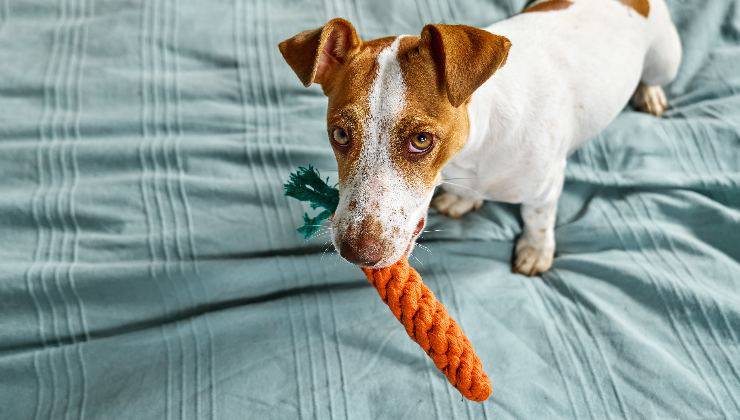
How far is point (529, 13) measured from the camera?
212cm

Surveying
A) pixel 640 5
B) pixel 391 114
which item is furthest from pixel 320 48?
pixel 640 5

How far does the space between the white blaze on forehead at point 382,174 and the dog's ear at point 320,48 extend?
11 centimetres

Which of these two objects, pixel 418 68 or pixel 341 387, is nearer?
pixel 418 68

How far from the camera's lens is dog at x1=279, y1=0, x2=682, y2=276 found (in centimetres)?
153

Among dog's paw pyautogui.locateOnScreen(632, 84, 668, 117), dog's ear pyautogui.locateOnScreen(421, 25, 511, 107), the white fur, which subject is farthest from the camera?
dog's paw pyautogui.locateOnScreen(632, 84, 668, 117)

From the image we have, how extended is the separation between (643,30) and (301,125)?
140 centimetres

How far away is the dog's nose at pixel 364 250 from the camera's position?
5.02 ft

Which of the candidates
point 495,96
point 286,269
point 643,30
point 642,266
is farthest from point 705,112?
point 286,269

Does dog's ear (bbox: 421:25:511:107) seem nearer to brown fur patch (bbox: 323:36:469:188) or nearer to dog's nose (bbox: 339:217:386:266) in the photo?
brown fur patch (bbox: 323:36:469:188)

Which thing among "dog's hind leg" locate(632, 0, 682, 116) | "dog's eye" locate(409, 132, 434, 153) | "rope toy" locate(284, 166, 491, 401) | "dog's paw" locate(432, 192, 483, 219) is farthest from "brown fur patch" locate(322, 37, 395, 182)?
"dog's hind leg" locate(632, 0, 682, 116)

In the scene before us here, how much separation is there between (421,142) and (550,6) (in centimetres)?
96

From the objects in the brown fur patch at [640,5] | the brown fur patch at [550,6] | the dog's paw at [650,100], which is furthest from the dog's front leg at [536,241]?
the dog's paw at [650,100]

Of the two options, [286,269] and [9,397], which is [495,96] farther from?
[9,397]

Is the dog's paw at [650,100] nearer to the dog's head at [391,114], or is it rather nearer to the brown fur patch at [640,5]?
the brown fur patch at [640,5]
